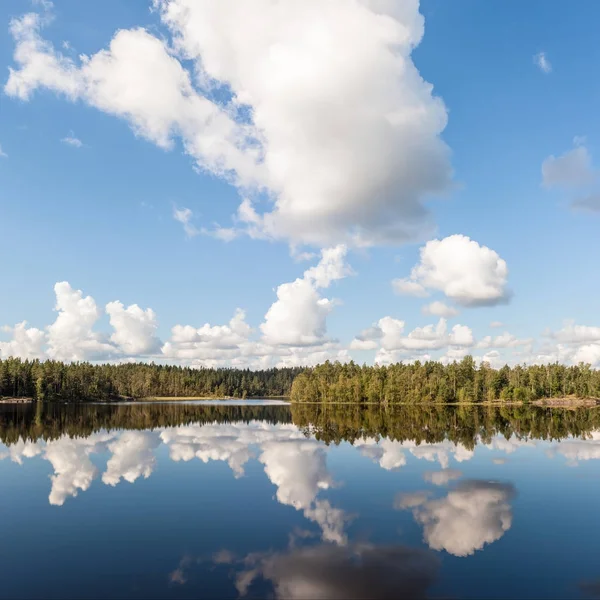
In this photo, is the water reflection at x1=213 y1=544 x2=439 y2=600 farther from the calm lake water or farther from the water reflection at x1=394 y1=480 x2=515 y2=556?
the water reflection at x1=394 y1=480 x2=515 y2=556

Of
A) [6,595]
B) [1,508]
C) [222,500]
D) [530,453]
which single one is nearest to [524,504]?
[222,500]

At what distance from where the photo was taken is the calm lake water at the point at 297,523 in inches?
869

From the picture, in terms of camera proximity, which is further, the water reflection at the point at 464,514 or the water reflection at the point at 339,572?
the water reflection at the point at 464,514

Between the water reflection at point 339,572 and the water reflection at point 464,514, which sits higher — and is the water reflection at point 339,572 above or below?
above

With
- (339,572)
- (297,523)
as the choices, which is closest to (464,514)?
(297,523)

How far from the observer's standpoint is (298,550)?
85.3ft

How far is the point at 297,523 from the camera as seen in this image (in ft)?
103

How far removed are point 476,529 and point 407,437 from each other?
49987mm

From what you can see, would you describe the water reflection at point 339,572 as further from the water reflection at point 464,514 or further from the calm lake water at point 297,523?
the water reflection at point 464,514

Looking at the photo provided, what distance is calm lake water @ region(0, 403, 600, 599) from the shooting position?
22.1 meters

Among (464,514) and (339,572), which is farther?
(464,514)

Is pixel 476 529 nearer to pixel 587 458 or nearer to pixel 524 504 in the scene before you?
pixel 524 504

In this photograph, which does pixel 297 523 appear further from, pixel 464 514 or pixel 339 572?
pixel 464 514

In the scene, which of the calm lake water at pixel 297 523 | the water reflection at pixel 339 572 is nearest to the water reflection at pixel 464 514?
the calm lake water at pixel 297 523
